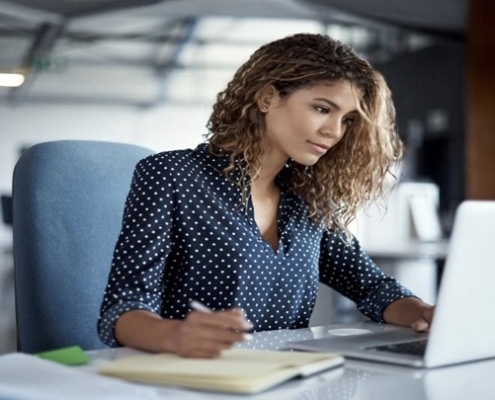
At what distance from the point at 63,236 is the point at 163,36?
1243cm

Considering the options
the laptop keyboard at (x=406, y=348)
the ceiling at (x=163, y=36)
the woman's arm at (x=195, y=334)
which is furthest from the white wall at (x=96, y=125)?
the woman's arm at (x=195, y=334)

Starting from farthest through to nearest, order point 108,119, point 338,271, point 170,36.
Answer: point 108,119 < point 170,36 < point 338,271

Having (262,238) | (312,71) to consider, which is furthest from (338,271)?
(312,71)

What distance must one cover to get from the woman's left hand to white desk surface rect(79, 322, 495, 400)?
12.3 inches

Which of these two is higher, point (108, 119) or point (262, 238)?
point (108, 119)

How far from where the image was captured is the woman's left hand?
1844mm

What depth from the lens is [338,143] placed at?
2.18 m

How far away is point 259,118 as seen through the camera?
6.70ft

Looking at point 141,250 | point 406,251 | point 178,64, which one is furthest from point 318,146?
point 178,64

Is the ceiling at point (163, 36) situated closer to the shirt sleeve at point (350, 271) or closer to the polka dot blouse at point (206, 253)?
the shirt sleeve at point (350, 271)

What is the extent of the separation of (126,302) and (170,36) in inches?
505

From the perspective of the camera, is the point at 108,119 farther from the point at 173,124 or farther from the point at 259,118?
the point at 259,118

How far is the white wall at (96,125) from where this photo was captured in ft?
59.1

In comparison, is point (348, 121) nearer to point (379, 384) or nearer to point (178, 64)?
point (379, 384)
